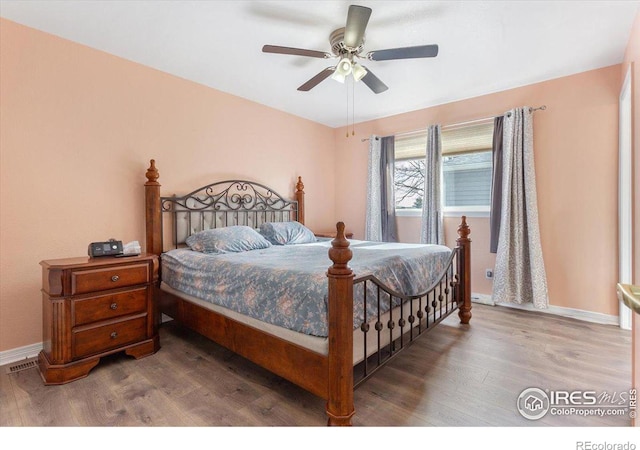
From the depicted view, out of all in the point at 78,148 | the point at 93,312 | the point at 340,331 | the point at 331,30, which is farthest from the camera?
the point at 78,148

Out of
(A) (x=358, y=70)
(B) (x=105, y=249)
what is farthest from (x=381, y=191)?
(B) (x=105, y=249)

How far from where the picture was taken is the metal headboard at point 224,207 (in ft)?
10.3

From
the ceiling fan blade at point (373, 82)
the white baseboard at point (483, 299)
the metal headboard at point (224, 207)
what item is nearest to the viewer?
the ceiling fan blade at point (373, 82)

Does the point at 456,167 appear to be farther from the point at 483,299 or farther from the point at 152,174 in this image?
the point at 152,174

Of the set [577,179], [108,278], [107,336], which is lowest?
[107,336]

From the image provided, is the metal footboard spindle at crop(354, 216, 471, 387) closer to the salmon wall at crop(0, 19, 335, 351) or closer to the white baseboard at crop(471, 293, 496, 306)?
the white baseboard at crop(471, 293, 496, 306)

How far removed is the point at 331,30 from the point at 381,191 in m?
2.53

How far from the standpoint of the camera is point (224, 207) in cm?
357

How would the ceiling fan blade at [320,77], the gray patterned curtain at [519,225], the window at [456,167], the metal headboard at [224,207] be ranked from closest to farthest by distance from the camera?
the ceiling fan blade at [320,77] → the metal headboard at [224,207] → the gray patterned curtain at [519,225] → the window at [456,167]

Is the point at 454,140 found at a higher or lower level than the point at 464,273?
higher

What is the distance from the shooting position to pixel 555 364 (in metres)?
2.18

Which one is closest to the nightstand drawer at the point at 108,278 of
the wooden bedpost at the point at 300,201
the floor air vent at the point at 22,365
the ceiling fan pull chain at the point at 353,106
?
the floor air vent at the point at 22,365

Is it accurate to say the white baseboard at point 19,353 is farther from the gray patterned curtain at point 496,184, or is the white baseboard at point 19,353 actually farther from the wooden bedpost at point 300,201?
the gray patterned curtain at point 496,184

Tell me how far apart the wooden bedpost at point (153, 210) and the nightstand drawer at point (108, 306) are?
0.66m
